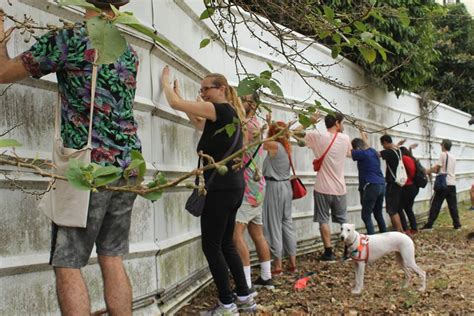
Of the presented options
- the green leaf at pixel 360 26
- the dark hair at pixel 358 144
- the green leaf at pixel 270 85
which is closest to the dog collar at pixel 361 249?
the green leaf at pixel 360 26

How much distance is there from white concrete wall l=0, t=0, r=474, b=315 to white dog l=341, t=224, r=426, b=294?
1.44m

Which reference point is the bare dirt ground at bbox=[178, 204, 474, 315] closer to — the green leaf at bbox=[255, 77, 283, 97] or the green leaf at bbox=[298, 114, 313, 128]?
the green leaf at bbox=[255, 77, 283, 97]

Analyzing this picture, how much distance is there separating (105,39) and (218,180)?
3.63 m

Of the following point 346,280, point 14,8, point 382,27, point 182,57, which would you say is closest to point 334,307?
point 346,280

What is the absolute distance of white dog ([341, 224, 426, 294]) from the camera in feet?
22.1

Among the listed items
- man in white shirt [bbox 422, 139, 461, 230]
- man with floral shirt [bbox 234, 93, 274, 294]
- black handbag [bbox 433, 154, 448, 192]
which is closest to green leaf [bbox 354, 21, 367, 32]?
man with floral shirt [bbox 234, 93, 274, 294]

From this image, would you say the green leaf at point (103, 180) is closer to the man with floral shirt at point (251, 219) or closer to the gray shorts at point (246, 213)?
the man with floral shirt at point (251, 219)

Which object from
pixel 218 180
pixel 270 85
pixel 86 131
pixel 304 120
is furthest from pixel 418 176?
pixel 304 120

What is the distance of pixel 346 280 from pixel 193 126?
8.09ft

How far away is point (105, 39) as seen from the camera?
1628 millimetres

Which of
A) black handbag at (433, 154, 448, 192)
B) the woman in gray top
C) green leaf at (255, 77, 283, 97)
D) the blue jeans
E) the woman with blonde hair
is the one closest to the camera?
green leaf at (255, 77, 283, 97)

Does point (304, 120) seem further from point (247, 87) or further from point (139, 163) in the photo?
point (139, 163)

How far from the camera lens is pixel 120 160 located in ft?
12.0

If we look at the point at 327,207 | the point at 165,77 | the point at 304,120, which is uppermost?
the point at 165,77
